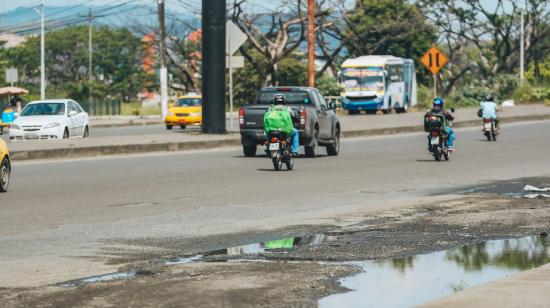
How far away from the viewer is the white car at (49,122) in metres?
Result: 35.9

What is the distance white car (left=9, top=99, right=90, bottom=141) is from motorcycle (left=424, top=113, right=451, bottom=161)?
12.0 meters

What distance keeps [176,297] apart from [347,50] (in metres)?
86.3

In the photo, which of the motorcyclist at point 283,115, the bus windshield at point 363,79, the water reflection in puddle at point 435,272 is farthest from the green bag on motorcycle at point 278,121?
the bus windshield at point 363,79

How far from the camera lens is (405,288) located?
963cm

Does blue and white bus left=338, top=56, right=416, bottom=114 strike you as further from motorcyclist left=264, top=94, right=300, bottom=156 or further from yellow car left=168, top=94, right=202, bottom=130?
motorcyclist left=264, top=94, right=300, bottom=156

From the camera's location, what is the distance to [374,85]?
70.8m

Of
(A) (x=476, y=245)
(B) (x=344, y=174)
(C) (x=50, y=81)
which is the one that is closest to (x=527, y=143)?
(B) (x=344, y=174)

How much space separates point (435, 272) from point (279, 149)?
14770mm

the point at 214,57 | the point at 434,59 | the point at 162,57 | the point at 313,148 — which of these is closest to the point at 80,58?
the point at 162,57

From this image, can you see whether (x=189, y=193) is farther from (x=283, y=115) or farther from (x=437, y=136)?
(x=437, y=136)

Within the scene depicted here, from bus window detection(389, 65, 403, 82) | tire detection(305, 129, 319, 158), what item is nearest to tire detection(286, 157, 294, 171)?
tire detection(305, 129, 319, 158)

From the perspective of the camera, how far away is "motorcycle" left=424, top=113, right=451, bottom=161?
28.5 metres

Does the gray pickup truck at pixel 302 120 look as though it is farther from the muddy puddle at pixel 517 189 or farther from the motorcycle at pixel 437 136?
the muddy puddle at pixel 517 189

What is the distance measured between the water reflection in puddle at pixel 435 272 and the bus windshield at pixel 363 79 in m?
57.9
